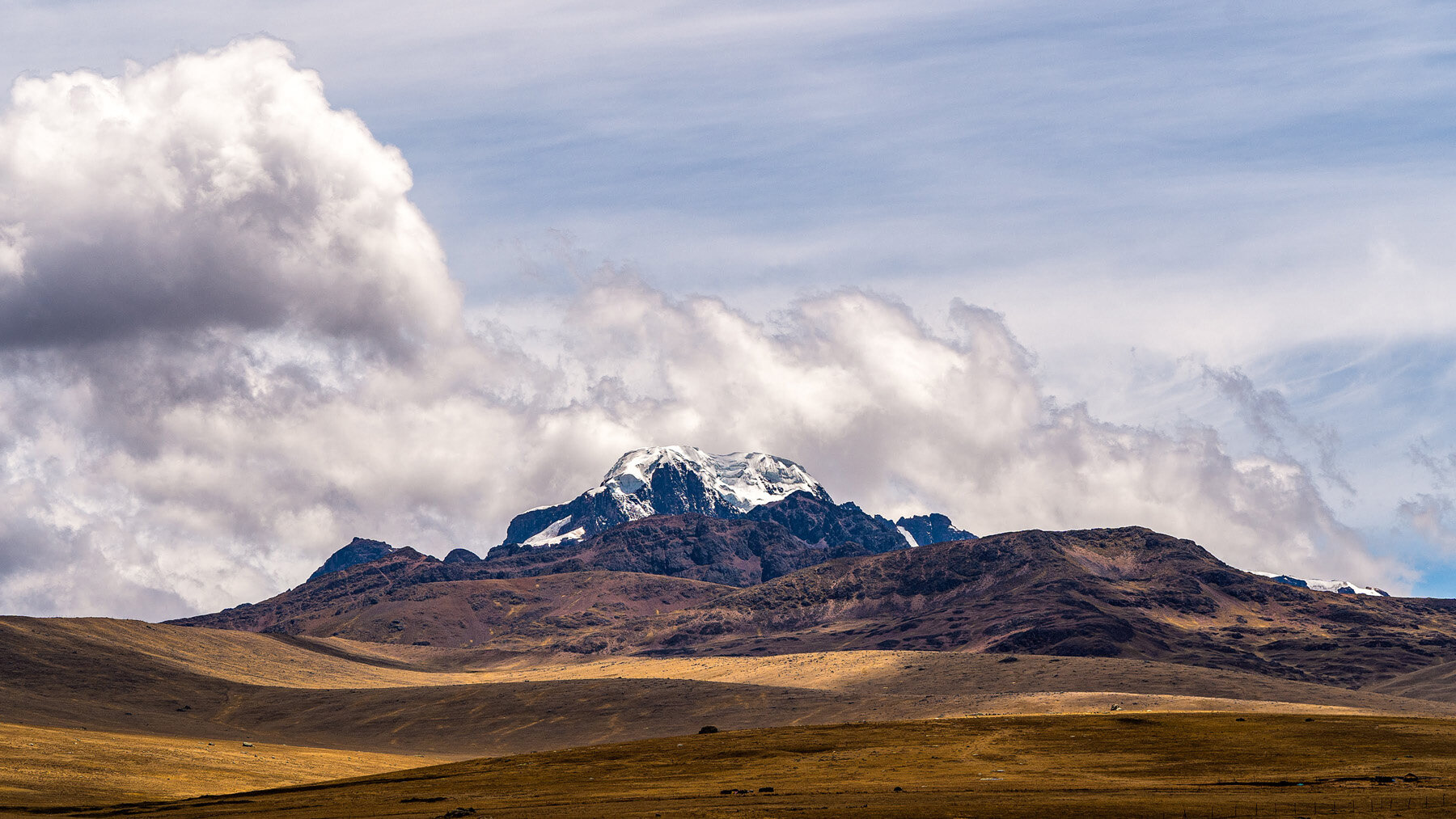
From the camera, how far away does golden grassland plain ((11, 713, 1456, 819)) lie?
91625 mm

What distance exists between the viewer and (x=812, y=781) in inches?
4525

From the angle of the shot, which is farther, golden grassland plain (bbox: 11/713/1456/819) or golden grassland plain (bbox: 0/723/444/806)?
golden grassland plain (bbox: 0/723/444/806)

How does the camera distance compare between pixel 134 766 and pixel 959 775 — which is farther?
pixel 134 766

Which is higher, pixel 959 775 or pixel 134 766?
pixel 134 766

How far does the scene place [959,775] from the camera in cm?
11575

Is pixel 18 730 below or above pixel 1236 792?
above

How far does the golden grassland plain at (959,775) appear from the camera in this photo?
9162 centimetres

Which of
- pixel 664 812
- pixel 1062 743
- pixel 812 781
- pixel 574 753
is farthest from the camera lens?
pixel 574 753

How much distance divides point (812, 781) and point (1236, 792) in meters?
35.1

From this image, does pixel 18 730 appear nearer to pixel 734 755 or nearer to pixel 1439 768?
pixel 734 755

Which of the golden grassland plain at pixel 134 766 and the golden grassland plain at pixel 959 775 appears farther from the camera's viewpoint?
the golden grassland plain at pixel 134 766

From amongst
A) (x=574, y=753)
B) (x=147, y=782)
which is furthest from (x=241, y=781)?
(x=574, y=753)

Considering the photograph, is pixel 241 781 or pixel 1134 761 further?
pixel 241 781

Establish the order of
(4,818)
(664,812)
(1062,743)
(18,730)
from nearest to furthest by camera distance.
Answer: (664,812), (4,818), (1062,743), (18,730)
